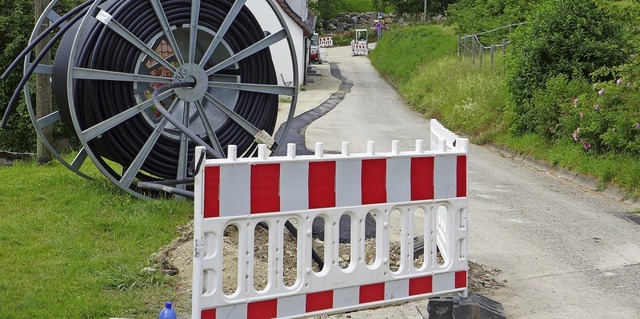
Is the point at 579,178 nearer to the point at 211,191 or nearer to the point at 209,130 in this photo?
the point at 209,130

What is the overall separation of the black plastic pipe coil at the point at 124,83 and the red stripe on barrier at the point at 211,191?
A: 17.5ft

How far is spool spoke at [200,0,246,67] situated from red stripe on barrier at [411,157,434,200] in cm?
517

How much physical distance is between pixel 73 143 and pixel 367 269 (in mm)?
13542

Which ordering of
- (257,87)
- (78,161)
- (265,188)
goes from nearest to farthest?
Answer: (265,188)
(257,87)
(78,161)

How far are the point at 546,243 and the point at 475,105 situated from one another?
13.7 meters

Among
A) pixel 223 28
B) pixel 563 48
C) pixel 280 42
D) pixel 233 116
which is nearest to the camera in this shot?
pixel 223 28

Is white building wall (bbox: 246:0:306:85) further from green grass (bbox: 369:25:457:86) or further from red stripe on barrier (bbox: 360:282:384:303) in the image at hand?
red stripe on barrier (bbox: 360:282:384:303)

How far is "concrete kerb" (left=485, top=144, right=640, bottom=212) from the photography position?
512 inches

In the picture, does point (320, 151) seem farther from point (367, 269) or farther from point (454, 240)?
point (454, 240)

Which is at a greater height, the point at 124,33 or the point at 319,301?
the point at 124,33

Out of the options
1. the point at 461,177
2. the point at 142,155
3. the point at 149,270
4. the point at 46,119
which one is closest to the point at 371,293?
the point at 461,177

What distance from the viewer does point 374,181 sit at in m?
6.01

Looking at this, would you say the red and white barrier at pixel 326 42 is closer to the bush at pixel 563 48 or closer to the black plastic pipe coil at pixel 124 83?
the bush at pixel 563 48

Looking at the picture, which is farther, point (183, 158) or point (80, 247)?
point (183, 158)
